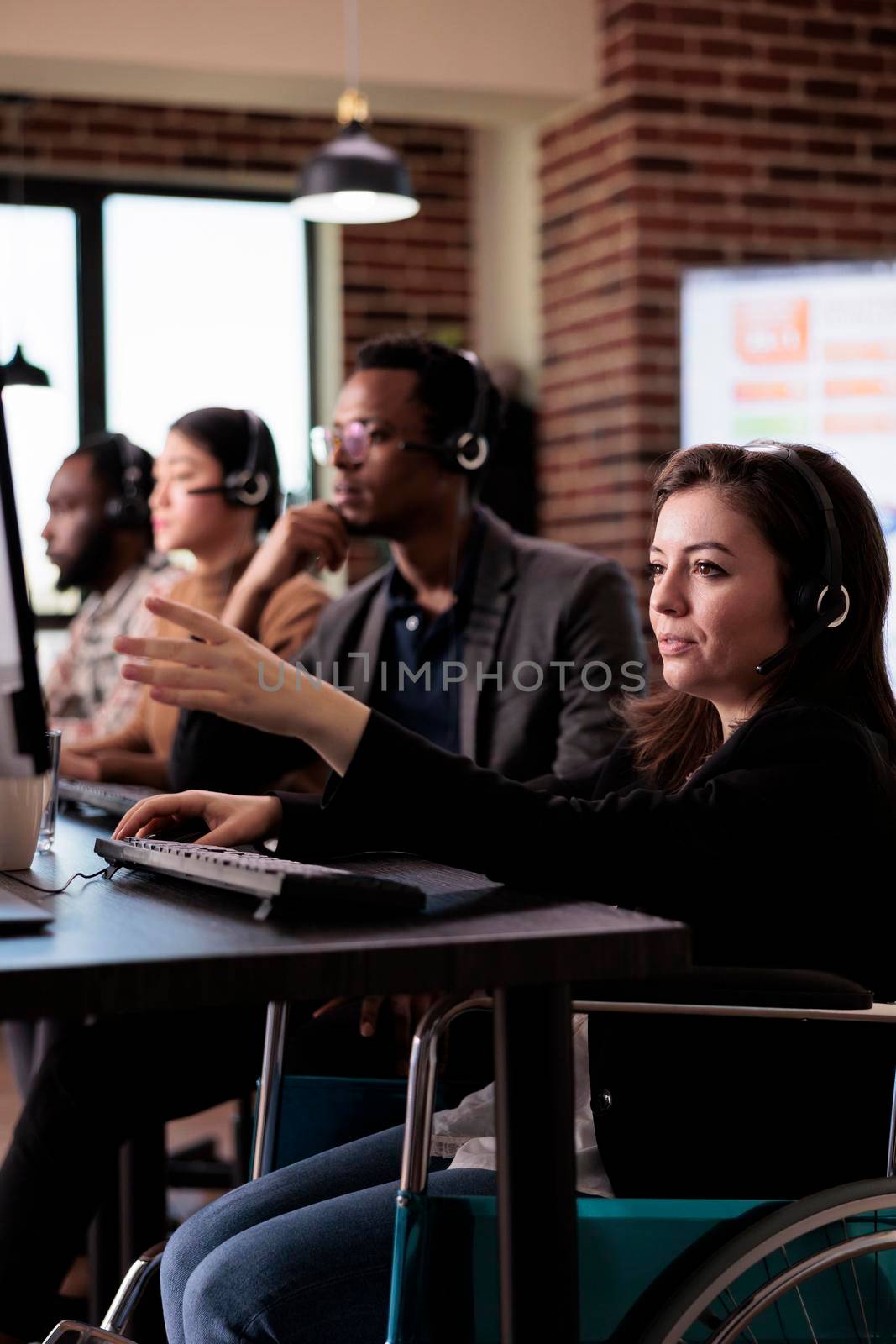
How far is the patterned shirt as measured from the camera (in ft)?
10.4

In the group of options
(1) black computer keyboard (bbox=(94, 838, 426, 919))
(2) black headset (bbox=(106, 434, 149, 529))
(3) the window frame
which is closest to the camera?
(1) black computer keyboard (bbox=(94, 838, 426, 919))

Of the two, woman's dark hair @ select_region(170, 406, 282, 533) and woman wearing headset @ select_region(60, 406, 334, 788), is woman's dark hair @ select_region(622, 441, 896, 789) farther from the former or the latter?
woman's dark hair @ select_region(170, 406, 282, 533)

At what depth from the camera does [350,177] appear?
3.94m

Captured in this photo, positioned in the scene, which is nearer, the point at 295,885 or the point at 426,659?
the point at 295,885

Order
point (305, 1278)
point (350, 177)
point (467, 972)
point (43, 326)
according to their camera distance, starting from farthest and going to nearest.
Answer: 1. point (43, 326)
2. point (350, 177)
3. point (305, 1278)
4. point (467, 972)

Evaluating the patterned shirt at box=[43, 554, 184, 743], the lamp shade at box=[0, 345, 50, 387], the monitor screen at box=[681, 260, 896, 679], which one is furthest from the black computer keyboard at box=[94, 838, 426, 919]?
the lamp shade at box=[0, 345, 50, 387]

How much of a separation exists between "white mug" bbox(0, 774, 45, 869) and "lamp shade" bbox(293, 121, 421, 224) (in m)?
2.94

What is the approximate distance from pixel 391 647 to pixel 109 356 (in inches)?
142

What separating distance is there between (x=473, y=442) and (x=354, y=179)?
1.76 metres

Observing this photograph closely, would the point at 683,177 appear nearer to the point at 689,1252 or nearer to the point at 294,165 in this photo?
the point at 294,165

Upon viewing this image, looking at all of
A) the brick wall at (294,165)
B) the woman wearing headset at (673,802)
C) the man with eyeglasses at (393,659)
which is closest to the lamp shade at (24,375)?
the brick wall at (294,165)

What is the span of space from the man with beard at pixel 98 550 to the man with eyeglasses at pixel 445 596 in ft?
2.93

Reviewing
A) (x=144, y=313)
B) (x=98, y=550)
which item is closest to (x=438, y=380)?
(x=98, y=550)

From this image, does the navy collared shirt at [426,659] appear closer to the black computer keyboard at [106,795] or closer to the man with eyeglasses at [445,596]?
the man with eyeglasses at [445,596]
